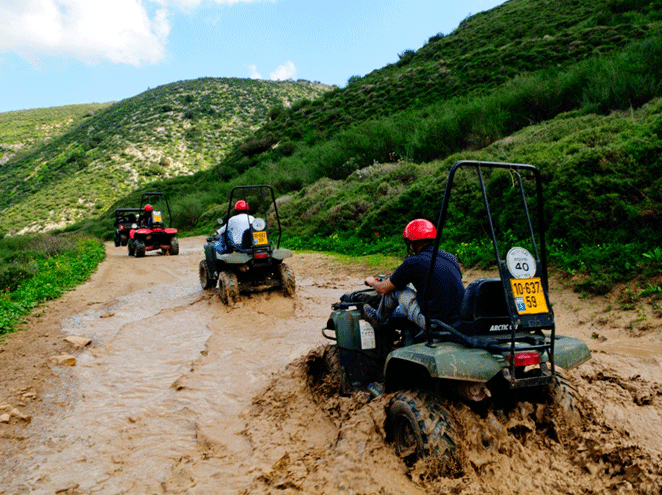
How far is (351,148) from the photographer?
24031 mm

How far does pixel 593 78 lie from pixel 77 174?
49890 millimetres

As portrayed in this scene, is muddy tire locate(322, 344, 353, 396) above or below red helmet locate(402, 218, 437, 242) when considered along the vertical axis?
below

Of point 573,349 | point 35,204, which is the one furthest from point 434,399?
point 35,204

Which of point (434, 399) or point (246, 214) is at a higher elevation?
point (246, 214)

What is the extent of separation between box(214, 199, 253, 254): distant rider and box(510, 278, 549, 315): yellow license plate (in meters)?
6.24

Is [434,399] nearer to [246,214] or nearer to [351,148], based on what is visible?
[246,214]

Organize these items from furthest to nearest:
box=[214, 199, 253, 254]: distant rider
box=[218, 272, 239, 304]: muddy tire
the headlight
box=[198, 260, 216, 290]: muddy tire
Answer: box=[198, 260, 216, 290]: muddy tire < box=[214, 199, 253, 254]: distant rider < the headlight < box=[218, 272, 239, 304]: muddy tire

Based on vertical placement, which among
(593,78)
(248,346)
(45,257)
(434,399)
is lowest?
(248,346)

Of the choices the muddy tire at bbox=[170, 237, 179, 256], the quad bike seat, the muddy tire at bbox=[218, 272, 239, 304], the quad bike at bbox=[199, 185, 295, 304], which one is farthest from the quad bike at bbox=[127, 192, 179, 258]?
the quad bike seat

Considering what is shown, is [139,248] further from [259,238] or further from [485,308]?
[485,308]

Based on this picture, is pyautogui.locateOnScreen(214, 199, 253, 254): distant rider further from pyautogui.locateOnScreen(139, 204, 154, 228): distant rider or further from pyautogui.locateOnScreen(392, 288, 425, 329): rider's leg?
pyautogui.locateOnScreen(139, 204, 154, 228): distant rider

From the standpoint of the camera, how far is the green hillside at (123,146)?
45.5 m

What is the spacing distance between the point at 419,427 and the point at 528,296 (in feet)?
3.15

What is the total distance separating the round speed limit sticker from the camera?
2.59 m
